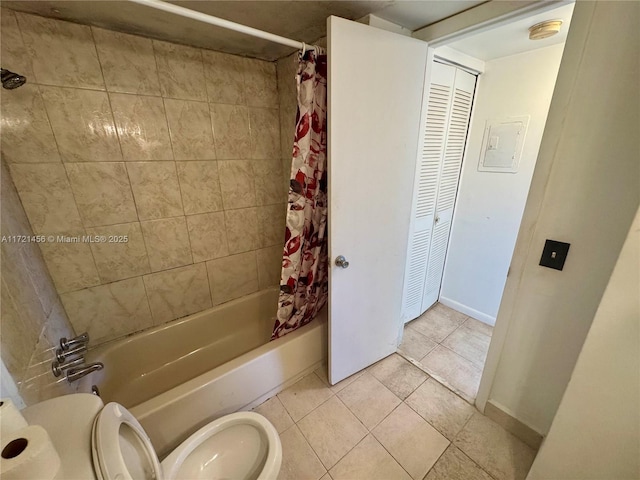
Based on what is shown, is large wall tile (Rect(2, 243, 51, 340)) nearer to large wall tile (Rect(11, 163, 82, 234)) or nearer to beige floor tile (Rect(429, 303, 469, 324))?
large wall tile (Rect(11, 163, 82, 234))

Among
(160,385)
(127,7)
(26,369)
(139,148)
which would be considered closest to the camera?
(26,369)

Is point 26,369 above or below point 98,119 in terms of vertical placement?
below

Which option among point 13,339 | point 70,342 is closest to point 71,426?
point 13,339

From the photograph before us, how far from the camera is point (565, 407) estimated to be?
90 cm

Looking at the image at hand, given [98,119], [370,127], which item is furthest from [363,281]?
[98,119]

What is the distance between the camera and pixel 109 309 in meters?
1.50

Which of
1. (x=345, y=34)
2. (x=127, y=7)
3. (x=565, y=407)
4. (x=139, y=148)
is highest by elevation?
(x=127, y=7)

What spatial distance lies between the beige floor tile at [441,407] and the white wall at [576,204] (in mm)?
308

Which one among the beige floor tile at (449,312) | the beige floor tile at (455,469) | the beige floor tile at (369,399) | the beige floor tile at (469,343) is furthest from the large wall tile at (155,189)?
the beige floor tile at (449,312)

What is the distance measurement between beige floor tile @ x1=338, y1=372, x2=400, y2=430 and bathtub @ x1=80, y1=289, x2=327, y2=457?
0.29 m

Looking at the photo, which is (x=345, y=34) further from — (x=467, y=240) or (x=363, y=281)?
(x=467, y=240)

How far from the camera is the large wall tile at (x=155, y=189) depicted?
143 cm

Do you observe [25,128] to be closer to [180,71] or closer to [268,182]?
[180,71]

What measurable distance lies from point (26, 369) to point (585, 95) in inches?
85.0
